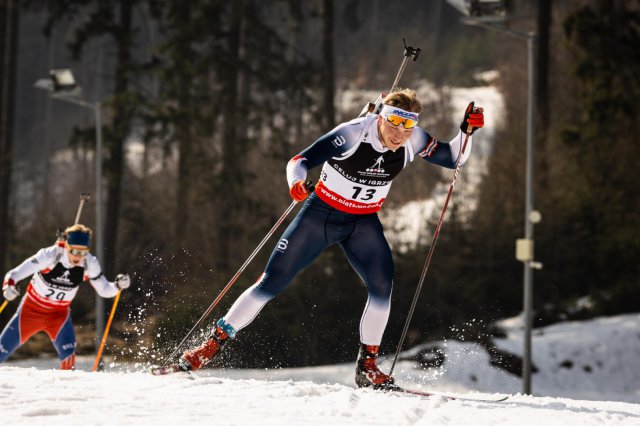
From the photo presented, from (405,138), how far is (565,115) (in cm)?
2159

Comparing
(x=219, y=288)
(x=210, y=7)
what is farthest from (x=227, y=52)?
(x=219, y=288)

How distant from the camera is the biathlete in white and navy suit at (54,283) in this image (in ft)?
30.8

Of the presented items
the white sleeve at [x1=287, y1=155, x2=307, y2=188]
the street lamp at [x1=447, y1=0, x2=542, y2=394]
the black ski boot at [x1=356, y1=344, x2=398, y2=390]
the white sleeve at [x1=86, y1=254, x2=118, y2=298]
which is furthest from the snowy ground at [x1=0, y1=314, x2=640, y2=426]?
the street lamp at [x1=447, y1=0, x2=542, y2=394]

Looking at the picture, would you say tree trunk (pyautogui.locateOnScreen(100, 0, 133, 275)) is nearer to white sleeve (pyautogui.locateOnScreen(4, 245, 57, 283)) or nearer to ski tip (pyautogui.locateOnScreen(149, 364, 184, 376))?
white sleeve (pyautogui.locateOnScreen(4, 245, 57, 283))

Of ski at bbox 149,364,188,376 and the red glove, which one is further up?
the red glove

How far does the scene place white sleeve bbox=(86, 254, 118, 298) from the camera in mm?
9609

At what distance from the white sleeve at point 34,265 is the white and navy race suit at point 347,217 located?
3087mm

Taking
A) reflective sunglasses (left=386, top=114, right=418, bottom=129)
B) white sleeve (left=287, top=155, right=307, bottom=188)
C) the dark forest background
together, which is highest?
reflective sunglasses (left=386, top=114, right=418, bottom=129)

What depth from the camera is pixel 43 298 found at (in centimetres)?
962

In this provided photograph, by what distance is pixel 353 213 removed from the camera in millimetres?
6867

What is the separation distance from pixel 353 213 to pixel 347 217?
0.05 metres

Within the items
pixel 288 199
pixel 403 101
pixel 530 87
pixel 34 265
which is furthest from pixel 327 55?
pixel 403 101

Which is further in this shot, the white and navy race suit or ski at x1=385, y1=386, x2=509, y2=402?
the white and navy race suit

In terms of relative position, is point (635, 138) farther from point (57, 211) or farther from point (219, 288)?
point (57, 211)
